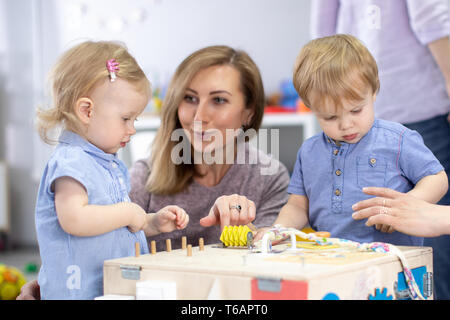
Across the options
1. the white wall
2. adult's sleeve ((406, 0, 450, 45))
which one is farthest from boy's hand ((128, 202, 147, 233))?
the white wall

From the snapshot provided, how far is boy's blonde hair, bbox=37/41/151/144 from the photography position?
1.01 metres

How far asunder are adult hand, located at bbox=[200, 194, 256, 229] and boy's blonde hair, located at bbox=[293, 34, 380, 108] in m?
0.23

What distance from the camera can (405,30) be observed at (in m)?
1.30

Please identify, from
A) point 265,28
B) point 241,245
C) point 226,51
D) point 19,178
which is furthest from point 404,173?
point 19,178

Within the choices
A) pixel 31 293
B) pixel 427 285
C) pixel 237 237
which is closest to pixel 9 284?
pixel 31 293

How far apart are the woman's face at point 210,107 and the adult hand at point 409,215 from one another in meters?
0.54

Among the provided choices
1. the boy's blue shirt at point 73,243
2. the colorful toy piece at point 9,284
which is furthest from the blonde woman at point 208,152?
the colorful toy piece at point 9,284

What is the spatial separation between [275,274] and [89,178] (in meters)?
0.40

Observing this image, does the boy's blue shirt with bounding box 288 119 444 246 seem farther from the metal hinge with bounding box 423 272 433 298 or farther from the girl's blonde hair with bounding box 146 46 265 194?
the girl's blonde hair with bounding box 146 46 265 194

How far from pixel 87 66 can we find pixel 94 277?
364 millimetres

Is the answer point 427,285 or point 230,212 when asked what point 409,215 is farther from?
point 230,212

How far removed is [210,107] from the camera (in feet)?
4.49

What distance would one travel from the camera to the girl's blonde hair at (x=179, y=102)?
1.38 metres
